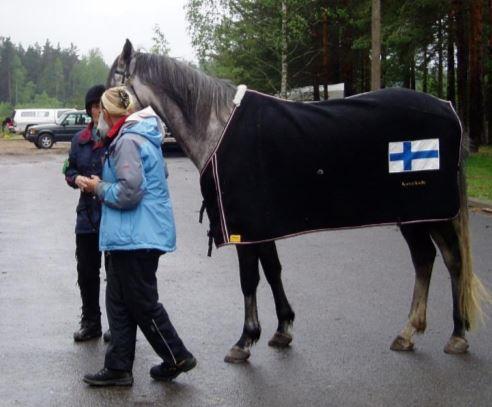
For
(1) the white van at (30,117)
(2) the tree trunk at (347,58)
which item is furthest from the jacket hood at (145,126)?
(1) the white van at (30,117)

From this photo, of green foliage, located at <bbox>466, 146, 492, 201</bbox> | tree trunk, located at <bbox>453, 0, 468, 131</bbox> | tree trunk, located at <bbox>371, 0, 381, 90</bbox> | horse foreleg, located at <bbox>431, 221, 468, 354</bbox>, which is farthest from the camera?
tree trunk, located at <bbox>453, 0, 468, 131</bbox>

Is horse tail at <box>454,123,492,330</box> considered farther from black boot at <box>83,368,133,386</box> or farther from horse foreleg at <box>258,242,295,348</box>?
black boot at <box>83,368,133,386</box>

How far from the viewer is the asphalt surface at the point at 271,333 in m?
5.29

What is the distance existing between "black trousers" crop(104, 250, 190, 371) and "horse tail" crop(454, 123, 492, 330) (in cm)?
202

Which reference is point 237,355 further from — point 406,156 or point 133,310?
point 406,156

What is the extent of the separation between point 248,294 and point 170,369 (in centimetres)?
85

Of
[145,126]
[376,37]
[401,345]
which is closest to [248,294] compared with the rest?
[401,345]

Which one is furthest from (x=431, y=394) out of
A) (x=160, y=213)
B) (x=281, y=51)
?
(x=281, y=51)

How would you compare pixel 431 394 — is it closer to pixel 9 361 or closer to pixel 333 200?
pixel 333 200

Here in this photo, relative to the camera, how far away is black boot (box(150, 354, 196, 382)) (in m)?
5.49

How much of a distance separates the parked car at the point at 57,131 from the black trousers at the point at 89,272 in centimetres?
3577

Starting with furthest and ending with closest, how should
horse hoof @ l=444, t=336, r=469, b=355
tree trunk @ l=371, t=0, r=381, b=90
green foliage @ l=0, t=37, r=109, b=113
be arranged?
1. green foliage @ l=0, t=37, r=109, b=113
2. tree trunk @ l=371, t=0, r=381, b=90
3. horse hoof @ l=444, t=336, r=469, b=355

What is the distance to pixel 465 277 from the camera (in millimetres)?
6340

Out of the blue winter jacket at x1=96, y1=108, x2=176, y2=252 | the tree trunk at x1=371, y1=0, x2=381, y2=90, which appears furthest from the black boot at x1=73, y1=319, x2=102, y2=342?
the tree trunk at x1=371, y1=0, x2=381, y2=90
